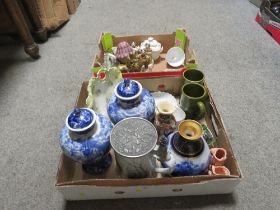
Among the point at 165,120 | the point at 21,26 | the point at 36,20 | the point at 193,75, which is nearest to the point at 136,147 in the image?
the point at 165,120

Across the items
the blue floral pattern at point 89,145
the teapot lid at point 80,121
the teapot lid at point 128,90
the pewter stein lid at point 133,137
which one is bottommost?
the blue floral pattern at point 89,145

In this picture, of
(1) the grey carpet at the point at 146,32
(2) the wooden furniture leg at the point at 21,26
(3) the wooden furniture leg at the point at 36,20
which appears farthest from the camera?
(3) the wooden furniture leg at the point at 36,20

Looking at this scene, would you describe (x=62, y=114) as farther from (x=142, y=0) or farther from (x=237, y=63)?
(x=142, y=0)

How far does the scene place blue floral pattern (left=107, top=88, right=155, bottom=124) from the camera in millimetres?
649

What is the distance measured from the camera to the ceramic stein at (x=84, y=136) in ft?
1.89

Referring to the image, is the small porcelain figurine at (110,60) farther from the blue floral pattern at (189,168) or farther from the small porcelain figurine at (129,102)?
the blue floral pattern at (189,168)

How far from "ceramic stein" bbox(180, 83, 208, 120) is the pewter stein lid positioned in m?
0.23

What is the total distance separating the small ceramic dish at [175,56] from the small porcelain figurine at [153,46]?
0.05 m

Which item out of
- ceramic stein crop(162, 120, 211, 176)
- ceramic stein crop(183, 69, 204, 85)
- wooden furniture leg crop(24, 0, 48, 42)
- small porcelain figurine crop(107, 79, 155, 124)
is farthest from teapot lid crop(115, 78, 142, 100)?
wooden furniture leg crop(24, 0, 48, 42)

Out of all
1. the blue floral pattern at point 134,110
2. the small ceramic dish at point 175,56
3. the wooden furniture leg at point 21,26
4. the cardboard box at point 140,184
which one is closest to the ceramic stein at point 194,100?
the cardboard box at point 140,184

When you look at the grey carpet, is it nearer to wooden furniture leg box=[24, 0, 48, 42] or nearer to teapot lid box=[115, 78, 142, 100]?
wooden furniture leg box=[24, 0, 48, 42]

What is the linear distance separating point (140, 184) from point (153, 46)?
62 centimetres

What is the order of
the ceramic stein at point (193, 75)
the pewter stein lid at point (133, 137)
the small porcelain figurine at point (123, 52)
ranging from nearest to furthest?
the pewter stein lid at point (133, 137) → the ceramic stein at point (193, 75) → the small porcelain figurine at point (123, 52)

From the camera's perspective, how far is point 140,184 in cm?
62
